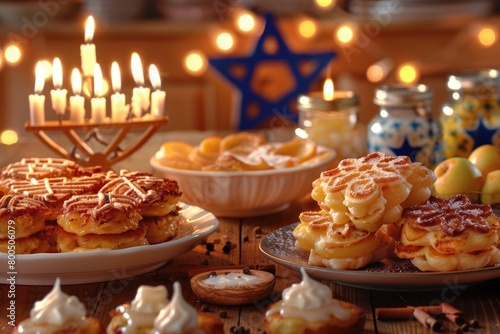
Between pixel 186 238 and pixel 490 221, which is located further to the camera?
pixel 186 238

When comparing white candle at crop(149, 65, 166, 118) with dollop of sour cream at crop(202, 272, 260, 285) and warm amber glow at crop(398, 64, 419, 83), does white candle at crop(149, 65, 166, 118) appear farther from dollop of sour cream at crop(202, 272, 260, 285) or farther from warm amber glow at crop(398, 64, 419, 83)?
warm amber glow at crop(398, 64, 419, 83)

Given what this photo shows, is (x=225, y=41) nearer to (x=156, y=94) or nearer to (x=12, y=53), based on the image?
(x=12, y=53)

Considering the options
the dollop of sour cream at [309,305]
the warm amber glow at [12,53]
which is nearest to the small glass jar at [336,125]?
the dollop of sour cream at [309,305]

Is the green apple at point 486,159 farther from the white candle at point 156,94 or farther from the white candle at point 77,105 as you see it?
the white candle at point 77,105

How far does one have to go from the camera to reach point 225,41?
4.67 m

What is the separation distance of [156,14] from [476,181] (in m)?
3.22

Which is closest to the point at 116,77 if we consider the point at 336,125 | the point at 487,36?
the point at 336,125

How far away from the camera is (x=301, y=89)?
12.1 ft

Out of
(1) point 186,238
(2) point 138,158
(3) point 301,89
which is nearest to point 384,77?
(3) point 301,89

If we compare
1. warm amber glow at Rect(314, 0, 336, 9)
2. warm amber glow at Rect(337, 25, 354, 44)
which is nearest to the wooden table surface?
warm amber glow at Rect(337, 25, 354, 44)

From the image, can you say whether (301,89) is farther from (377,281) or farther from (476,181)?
(377,281)

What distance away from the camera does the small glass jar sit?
2520 millimetres

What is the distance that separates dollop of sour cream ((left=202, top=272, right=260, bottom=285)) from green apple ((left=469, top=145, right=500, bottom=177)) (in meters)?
0.80

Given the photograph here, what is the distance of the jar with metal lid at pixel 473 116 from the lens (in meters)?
2.46
